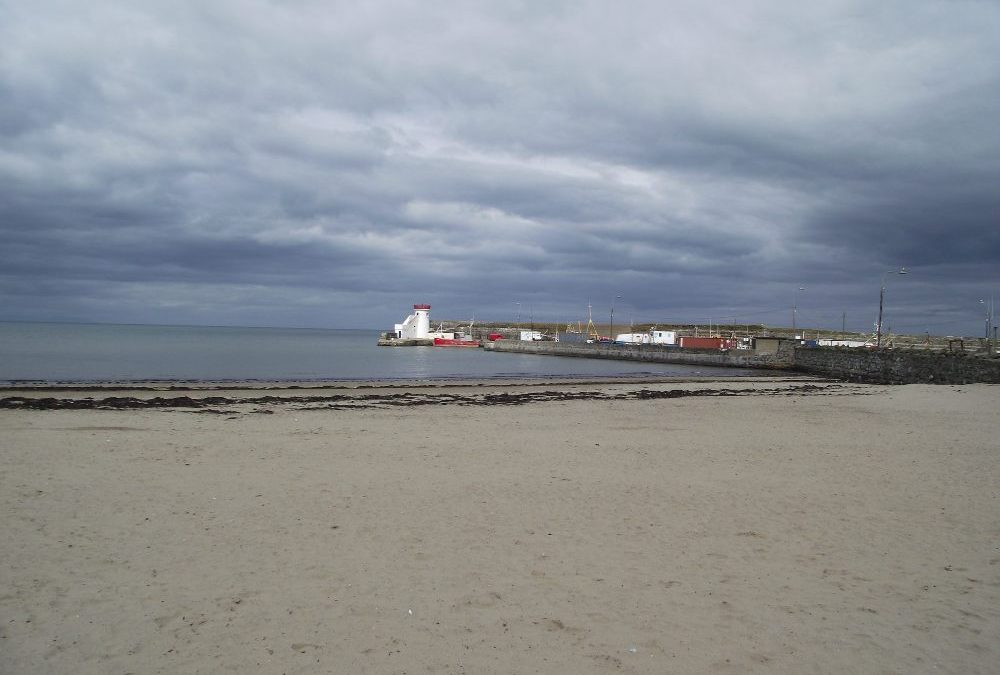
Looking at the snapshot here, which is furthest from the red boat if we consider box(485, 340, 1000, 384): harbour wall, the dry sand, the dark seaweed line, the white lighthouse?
the dry sand

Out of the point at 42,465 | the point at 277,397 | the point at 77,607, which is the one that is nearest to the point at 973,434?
the point at 77,607

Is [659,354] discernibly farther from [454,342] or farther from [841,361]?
[454,342]

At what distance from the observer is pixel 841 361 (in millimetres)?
49031

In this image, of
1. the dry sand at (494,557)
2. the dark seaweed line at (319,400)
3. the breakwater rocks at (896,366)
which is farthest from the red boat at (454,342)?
the dry sand at (494,557)

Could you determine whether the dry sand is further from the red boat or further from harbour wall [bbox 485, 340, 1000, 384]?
the red boat

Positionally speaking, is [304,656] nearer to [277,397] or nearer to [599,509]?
[599,509]

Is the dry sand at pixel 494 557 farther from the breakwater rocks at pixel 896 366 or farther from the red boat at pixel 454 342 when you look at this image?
the red boat at pixel 454 342

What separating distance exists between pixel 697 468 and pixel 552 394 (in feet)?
55.9

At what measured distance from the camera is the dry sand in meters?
4.47

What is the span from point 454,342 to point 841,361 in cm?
5766

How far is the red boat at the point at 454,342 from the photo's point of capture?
95675mm

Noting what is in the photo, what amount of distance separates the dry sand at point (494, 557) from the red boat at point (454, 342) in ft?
271

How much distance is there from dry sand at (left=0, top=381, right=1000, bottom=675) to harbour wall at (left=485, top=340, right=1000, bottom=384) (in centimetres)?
3174

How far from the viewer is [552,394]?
1094 inches
